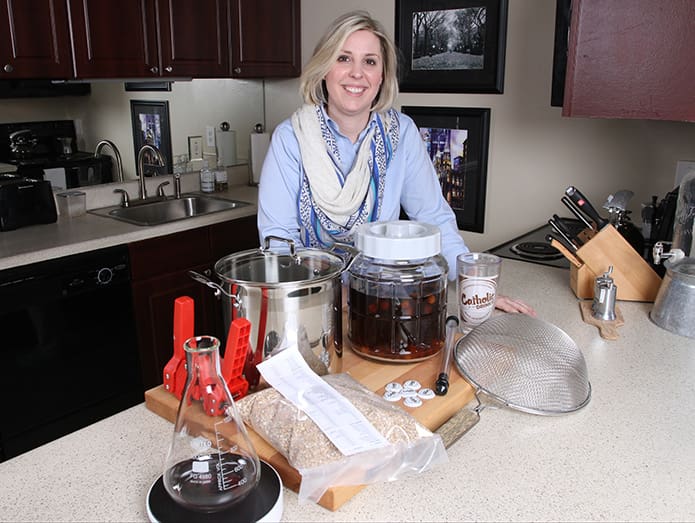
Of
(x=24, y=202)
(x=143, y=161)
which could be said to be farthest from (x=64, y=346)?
(x=143, y=161)

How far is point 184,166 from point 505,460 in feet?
9.02

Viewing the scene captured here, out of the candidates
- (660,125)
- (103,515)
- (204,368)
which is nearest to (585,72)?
(660,125)

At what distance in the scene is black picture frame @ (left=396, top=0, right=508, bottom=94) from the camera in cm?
263

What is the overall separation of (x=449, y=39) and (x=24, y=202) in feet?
6.24

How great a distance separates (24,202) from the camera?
250cm

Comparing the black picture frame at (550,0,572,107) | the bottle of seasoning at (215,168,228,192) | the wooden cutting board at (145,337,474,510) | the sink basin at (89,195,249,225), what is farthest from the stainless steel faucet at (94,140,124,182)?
the wooden cutting board at (145,337,474,510)

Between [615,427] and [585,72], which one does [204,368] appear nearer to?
[615,427]

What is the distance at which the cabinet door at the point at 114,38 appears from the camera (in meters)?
2.54

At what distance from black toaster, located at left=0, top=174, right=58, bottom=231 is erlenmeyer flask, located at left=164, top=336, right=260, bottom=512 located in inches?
76.3

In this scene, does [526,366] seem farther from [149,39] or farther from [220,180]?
[220,180]

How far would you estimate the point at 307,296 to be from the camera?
1071mm

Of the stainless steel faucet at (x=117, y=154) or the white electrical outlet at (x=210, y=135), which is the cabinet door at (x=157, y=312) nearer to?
the stainless steel faucet at (x=117, y=154)

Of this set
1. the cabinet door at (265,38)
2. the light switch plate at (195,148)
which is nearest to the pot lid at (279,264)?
the cabinet door at (265,38)

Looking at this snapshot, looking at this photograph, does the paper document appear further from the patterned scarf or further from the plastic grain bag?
the patterned scarf
